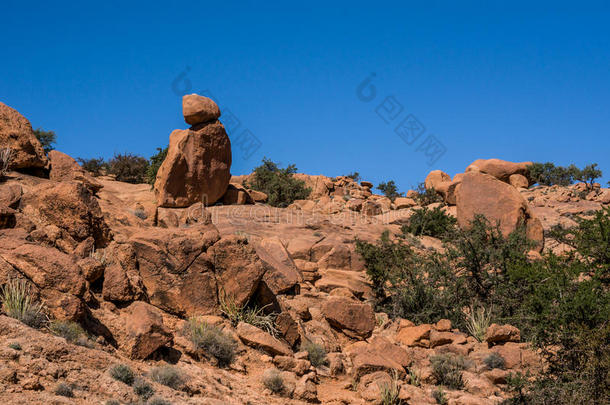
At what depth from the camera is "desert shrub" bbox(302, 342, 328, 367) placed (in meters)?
9.52

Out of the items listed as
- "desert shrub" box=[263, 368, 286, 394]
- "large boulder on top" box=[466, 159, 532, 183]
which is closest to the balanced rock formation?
"desert shrub" box=[263, 368, 286, 394]

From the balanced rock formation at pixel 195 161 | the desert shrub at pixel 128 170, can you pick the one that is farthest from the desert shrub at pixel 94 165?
the balanced rock formation at pixel 195 161

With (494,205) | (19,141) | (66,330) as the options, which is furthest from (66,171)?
(494,205)

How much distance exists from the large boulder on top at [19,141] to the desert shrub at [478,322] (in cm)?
1118

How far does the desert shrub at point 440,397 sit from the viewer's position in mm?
8734

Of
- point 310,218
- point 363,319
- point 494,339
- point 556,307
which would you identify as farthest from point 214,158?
point 556,307

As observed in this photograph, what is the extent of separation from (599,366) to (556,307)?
1.45 m

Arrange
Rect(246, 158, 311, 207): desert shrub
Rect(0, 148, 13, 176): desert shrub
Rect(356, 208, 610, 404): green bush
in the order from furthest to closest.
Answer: Rect(246, 158, 311, 207): desert shrub < Rect(0, 148, 13, 176): desert shrub < Rect(356, 208, 610, 404): green bush

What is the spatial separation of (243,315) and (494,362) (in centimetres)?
480

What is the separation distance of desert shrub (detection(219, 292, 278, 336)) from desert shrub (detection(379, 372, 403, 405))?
2.23m

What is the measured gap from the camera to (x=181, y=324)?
8.71m

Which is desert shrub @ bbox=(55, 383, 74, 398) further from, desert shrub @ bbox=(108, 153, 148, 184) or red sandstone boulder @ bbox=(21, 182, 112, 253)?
desert shrub @ bbox=(108, 153, 148, 184)

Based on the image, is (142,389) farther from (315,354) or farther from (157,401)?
(315,354)

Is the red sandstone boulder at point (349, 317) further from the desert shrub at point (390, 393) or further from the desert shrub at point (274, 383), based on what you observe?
the desert shrub at point (274, 383)
